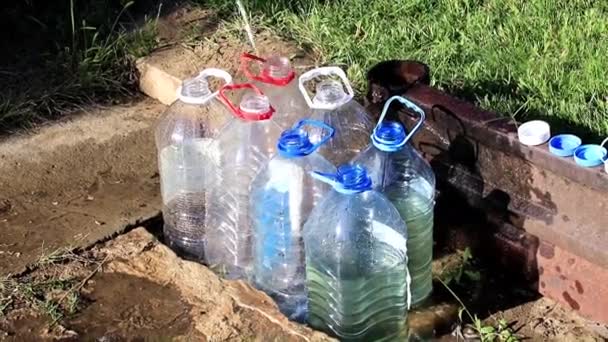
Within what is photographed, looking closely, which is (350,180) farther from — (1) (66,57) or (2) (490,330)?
(1) (66,57)

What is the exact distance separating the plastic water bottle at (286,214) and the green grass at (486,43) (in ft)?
3.92

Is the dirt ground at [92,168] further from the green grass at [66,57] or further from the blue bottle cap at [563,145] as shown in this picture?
the blue bottle cap at [563,145]

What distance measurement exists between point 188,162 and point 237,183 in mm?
258

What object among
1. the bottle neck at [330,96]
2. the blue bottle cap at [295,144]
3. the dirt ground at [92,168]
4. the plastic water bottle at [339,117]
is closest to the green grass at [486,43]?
the dirt ground at [92,168]

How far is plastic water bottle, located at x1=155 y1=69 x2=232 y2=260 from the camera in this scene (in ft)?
11.9

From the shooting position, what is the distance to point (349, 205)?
315 centimetres

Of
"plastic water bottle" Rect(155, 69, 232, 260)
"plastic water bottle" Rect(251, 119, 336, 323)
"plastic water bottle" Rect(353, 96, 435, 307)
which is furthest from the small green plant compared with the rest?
"plastic water bottle" Rect(155, 69, 232, 260)

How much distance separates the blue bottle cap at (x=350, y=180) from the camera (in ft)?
9.93

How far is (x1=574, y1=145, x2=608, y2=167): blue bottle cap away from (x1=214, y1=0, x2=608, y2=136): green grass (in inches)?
26.9

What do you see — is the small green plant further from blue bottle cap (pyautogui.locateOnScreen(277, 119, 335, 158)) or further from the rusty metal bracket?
blue bottle cap (pyautogui.locateOnScreen(277, 119, 335, 158))

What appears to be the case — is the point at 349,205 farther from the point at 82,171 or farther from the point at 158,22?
the point at 158,22

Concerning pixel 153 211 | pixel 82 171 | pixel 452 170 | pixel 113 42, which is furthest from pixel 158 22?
pixel 452 170

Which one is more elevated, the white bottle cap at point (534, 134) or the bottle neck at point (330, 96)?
the bottle neck at point (330, 96)

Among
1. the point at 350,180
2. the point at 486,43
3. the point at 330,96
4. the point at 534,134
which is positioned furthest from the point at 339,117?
the point at 486,43
